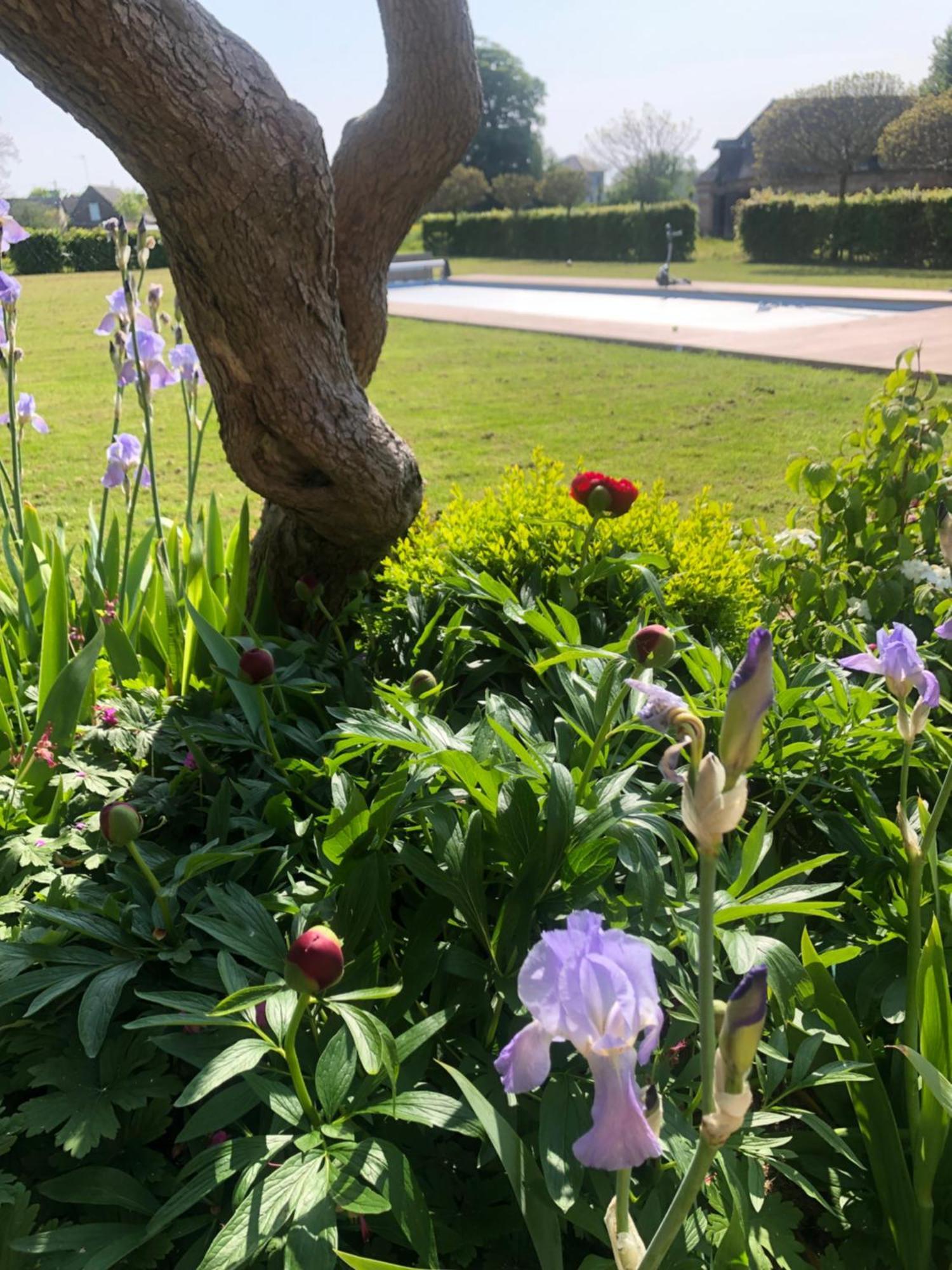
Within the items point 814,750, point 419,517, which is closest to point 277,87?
point 419,517

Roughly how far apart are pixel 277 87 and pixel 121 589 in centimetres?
113

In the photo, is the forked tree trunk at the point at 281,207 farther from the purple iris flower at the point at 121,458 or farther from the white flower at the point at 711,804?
the white flower at the point at 711,804

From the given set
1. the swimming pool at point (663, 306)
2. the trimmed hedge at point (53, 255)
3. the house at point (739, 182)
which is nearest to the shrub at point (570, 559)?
the swimming pool at point (663, 306)

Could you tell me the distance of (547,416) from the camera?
685 centimetres

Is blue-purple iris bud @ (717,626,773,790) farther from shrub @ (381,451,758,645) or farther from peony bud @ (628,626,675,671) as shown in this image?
shrub @ (381,451,758,645)

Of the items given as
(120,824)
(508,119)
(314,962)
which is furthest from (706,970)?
(508,119)

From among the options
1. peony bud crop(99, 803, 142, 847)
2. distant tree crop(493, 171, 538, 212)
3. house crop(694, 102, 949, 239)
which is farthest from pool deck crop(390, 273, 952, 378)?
distant tree crop(493, 171, 538, 212)

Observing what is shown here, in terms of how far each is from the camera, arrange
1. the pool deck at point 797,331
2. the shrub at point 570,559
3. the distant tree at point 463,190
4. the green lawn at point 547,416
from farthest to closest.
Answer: the distant tree at point 463,190 < the pool deck at point 797,331 < the green lawn at point 547,416 < the shrub at point 570,559

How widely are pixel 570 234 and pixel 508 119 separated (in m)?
28.4

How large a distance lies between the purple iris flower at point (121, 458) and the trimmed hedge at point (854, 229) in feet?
70.5

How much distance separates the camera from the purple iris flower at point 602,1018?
57cm

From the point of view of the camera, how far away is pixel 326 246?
1.95 m

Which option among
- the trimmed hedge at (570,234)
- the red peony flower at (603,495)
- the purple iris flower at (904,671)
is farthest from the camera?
the trimmed hedge at (570,234)

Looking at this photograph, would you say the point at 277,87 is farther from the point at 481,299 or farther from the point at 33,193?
the point at 481,299
